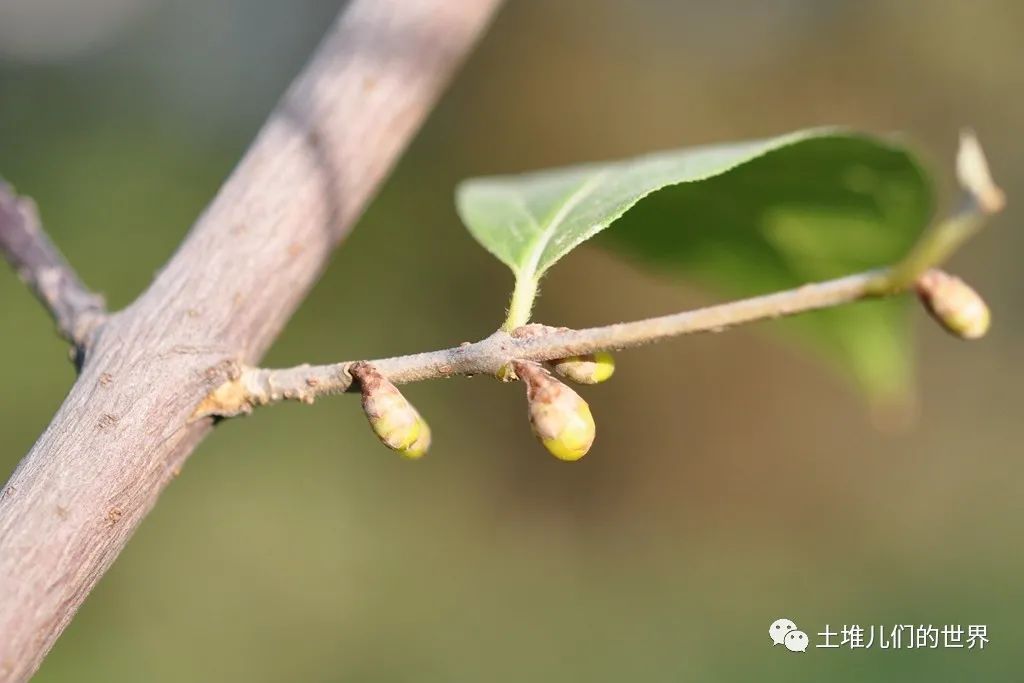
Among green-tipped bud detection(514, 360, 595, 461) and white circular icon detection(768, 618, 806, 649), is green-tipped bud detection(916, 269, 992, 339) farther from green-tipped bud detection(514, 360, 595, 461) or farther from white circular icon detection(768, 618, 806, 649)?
white circular icon detection(768, 618, 806, 649)

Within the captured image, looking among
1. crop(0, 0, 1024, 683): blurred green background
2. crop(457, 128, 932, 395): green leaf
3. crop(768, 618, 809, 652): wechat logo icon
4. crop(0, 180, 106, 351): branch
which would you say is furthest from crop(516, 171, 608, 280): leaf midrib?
crop(0, 0, 1024, 683): blurred green background

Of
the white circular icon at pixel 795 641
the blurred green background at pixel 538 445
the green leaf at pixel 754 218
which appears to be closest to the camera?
the green leaf at pixel 754 218

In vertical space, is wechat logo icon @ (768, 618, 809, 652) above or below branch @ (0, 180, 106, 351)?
above

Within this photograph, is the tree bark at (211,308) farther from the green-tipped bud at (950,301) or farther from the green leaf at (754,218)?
the green-tipped bud at (950,301)

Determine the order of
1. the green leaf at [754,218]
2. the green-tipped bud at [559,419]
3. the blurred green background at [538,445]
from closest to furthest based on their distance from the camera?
the green-tipped bud at [559,419]
the green leaf at [754,218]
the blurred green background at [538,445]

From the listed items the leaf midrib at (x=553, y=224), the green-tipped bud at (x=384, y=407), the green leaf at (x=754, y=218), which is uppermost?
the green leaf at (x=754, y=218)

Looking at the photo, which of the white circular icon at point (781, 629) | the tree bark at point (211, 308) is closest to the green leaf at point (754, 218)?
the tree bark at point (211, 308)
